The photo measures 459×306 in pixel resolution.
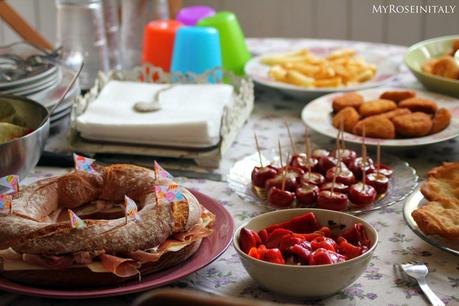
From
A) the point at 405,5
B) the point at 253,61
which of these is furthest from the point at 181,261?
the point at 405,5

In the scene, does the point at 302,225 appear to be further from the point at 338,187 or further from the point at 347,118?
the point at 347,118

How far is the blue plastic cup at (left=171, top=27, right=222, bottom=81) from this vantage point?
1.74 meters

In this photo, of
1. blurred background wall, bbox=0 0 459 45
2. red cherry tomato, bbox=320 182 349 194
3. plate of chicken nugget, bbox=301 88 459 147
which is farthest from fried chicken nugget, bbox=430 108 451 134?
blurred background wall, bbox=0 0 459 45

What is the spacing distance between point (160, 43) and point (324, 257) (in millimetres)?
1046

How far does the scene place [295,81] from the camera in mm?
1748

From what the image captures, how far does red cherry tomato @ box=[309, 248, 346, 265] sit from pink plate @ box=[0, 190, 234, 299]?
0.13 meters

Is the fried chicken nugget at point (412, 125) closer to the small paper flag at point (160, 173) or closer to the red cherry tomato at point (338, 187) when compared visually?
the red cherry tomato at point (338, 187)

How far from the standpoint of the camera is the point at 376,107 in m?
1.54

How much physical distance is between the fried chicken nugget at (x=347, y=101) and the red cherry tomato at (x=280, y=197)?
0.40 metres

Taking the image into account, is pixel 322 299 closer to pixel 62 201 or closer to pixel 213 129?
pixel 62 201

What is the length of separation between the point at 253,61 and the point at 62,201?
0.91m

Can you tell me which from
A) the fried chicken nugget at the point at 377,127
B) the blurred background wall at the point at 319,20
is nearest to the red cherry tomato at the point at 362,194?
the fried chicken nugget at the point at 377,127

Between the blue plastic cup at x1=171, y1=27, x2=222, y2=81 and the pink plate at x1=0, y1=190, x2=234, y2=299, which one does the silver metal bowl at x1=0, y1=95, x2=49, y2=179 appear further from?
the blue plastic cup at x1=171, y1=27, x2=222, y2=81

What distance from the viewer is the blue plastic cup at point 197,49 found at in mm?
1744
